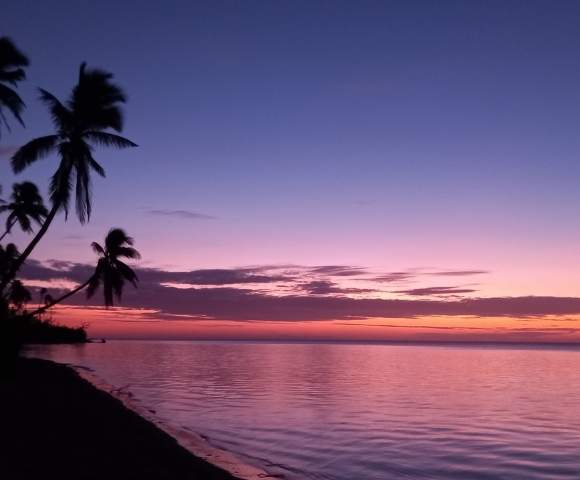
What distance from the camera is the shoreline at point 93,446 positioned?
11406mm

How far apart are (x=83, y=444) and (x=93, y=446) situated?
0.99 feet

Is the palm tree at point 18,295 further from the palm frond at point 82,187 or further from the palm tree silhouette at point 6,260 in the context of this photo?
the palm frond at point 82,187

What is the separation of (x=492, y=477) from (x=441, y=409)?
42.2 ft

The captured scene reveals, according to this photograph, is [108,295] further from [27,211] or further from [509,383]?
[509,383]

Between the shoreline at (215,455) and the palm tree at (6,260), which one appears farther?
the palm tree at (6,260)

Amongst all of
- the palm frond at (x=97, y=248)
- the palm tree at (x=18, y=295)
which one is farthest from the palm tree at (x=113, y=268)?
the palm tree at (x=18, y=295)

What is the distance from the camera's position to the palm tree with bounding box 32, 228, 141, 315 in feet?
148

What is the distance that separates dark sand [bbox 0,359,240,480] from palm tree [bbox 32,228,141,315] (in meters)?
23.0

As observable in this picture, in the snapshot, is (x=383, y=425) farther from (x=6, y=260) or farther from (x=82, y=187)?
(x=6, y=260)

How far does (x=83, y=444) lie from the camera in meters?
13.8

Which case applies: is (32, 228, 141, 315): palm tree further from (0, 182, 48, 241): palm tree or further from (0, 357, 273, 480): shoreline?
(0, 357, 273, 480): shoreline

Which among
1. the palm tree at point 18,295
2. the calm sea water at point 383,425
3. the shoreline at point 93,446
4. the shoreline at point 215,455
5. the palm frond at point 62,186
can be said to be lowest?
the calm sea water at point 383,425

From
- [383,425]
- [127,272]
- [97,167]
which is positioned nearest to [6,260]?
[127,272]

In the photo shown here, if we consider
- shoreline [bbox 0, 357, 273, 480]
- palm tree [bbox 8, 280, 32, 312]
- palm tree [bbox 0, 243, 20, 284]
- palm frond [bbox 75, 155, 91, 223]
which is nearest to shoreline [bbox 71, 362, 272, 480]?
shoreline [bbox 0, 357, 273, 480]
